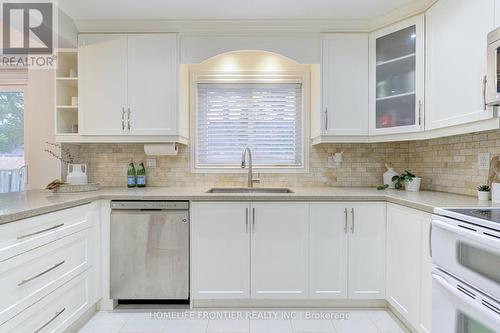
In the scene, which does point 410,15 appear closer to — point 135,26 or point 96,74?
point 135,26

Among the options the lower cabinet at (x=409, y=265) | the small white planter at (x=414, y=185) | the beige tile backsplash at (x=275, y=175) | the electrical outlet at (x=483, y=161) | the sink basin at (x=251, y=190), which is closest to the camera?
the lower cabinet at (x=409, y=265)

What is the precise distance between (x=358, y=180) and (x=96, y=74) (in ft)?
8.73

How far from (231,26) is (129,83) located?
40.6 inches

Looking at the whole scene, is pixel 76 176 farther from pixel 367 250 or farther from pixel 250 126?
pixel 367 250

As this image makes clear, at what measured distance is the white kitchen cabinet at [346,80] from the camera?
8.31 feet

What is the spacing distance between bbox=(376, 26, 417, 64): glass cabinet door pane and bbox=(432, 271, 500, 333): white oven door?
67.7 inches

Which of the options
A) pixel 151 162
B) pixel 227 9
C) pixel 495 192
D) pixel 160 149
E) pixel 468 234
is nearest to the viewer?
pixel 468 234

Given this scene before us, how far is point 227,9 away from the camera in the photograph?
2340 mm

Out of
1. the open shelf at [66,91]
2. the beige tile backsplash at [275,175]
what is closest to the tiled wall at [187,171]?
the beige tile backsplash at [275,175]

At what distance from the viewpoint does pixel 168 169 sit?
292 centimetres

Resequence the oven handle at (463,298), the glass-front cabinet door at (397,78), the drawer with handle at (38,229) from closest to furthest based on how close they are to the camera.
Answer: the oven handle at (463,298), the drawer with handle at (38,229), the glass-front cabinet door at (397,78)

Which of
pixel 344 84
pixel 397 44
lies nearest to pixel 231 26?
pixel 344 84

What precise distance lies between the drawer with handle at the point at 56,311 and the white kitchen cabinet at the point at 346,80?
2333 mm

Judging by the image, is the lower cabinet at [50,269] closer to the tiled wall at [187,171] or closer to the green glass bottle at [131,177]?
the green glass bottle at [131,177]
